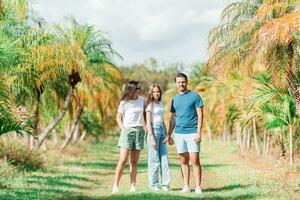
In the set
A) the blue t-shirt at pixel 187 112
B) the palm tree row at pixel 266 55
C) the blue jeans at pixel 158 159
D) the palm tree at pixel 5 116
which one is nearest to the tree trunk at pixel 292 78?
the palm tree row at pixel 266 55

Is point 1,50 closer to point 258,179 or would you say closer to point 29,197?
point 29,197

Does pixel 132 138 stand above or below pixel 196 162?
above

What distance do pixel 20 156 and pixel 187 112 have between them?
7464mm

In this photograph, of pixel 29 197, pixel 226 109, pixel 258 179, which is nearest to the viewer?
pixel 29 197

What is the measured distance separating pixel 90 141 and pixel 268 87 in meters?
30.3

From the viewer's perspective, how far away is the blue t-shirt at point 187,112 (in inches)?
499

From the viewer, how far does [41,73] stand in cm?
1962

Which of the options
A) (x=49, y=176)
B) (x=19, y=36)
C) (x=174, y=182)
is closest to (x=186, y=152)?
(x=174, y=182)

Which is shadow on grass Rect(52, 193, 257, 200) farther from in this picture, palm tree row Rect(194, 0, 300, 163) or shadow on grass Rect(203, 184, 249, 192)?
palm tree row Rect(194, 0, 300, 163)

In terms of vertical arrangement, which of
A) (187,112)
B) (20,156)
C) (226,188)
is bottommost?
(226,188)

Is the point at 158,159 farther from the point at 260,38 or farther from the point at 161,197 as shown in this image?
the point at 260,38

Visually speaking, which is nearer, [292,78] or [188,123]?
[188,123]

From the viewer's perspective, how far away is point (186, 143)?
Result: 504 inches

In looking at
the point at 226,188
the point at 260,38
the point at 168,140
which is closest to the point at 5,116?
the point at 168,140
